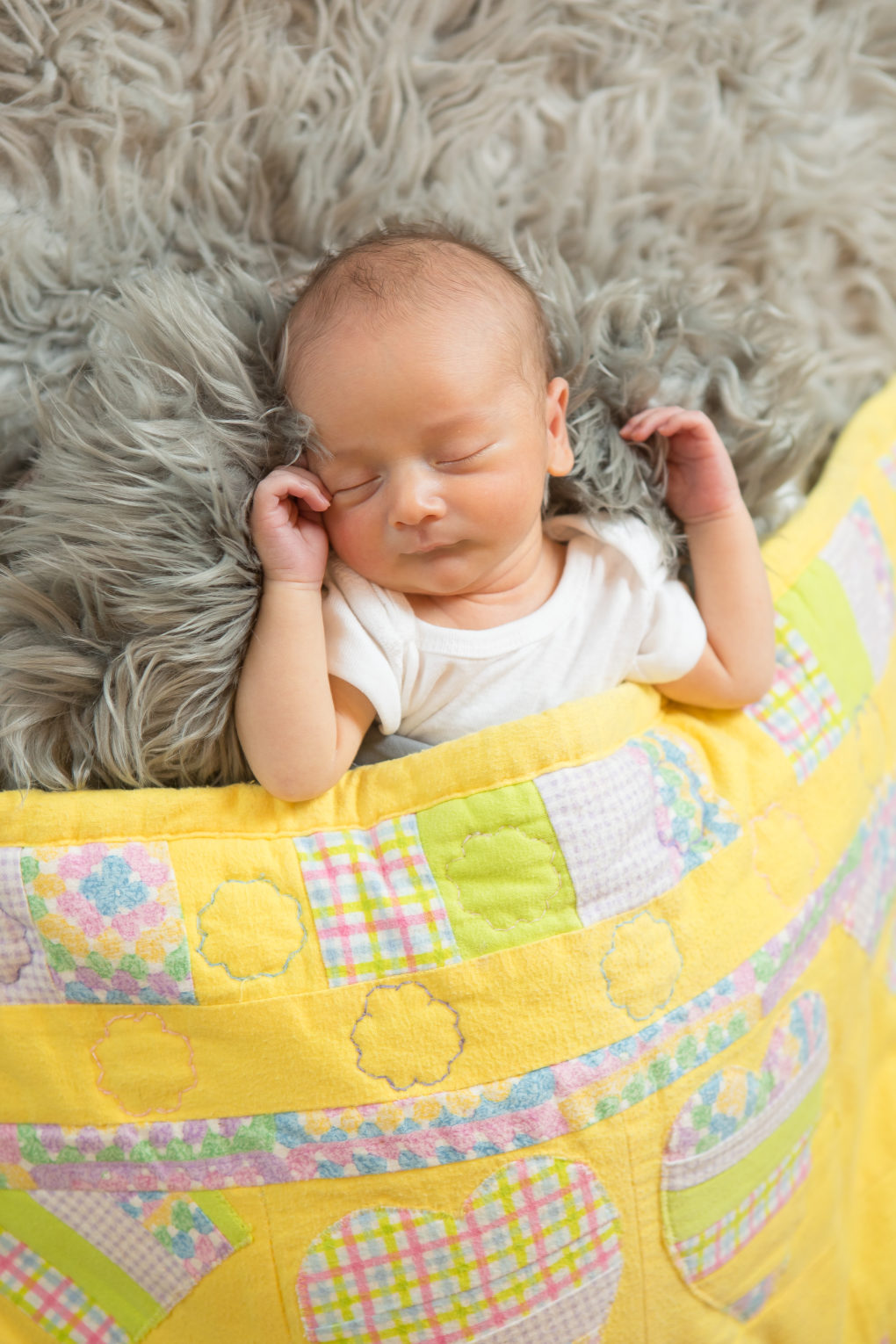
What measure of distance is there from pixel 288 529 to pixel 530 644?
232mm

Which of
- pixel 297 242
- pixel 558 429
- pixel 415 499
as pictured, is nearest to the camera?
pixel 415 499

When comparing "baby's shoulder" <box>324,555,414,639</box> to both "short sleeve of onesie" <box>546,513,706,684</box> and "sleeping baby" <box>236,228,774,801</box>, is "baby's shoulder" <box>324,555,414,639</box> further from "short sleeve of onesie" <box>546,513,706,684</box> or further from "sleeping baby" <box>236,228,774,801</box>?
"short sleeve of onesie" <box>546,513,706,684</box>

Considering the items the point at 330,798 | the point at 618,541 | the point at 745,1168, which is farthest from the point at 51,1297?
the point at 618,541

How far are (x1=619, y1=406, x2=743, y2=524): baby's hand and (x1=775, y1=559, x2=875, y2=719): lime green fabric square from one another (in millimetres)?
126

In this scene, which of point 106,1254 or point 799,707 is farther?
point 799,707

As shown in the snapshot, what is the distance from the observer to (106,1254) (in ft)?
2.87

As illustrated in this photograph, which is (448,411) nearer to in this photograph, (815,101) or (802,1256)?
(815,101)

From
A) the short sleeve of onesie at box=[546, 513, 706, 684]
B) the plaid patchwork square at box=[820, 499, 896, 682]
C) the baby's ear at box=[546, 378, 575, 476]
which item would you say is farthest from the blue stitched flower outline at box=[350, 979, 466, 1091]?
the plaid patchwork square at box=[820, 499, 896, 682]

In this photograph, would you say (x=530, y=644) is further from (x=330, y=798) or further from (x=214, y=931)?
(x=214, y=931)

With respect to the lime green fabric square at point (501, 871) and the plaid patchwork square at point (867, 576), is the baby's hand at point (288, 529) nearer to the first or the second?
the lime green fabric square at point (501, 871)

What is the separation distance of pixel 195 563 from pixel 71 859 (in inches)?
9.9

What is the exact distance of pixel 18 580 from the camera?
876 mm

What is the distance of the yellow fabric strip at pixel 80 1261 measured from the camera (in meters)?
0.88

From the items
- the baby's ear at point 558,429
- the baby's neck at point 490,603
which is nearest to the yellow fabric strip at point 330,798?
the baby's neck at point 490,603
